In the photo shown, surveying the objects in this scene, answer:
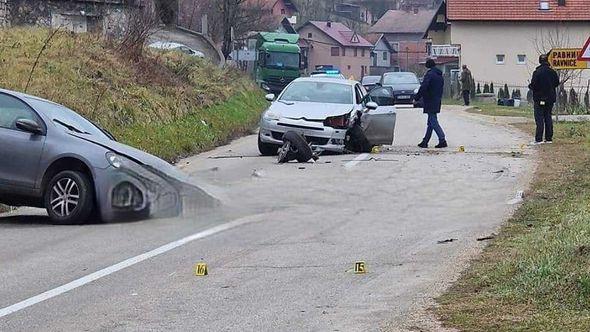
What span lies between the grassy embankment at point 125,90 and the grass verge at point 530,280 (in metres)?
9.77

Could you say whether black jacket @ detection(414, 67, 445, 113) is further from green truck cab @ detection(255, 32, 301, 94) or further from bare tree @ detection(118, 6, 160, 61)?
green truck cab @ detection(255, 32, 301, 94)

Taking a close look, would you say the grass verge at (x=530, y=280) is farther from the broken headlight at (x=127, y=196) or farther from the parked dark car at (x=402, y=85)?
the parked dark car at (x=402, y=85)

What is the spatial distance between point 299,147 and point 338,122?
1586 mm

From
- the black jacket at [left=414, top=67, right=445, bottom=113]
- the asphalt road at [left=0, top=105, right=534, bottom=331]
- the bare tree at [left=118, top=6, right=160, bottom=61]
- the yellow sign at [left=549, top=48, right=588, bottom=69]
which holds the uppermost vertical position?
the bare tree at [left=118, top=6, right=160, bottom=61]

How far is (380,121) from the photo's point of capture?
2150cm

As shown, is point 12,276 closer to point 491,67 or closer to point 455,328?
point 455,328

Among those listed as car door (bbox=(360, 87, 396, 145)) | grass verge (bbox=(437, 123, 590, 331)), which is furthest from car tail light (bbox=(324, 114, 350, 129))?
grass verge (bbox=(437, 123, 590, 331))

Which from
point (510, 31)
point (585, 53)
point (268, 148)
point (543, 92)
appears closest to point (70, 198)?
point (268, 148)

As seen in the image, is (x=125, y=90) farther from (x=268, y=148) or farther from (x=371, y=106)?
(x=371, y=106)

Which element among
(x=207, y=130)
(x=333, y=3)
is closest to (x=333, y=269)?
(x=207, y=130)

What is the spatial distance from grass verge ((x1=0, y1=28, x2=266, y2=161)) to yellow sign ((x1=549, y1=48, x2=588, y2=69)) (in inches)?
330

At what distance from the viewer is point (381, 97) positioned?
22.4 meters

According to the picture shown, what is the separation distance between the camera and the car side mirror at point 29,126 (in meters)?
12.4

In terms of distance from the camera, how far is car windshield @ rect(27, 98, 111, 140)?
12797 mm
